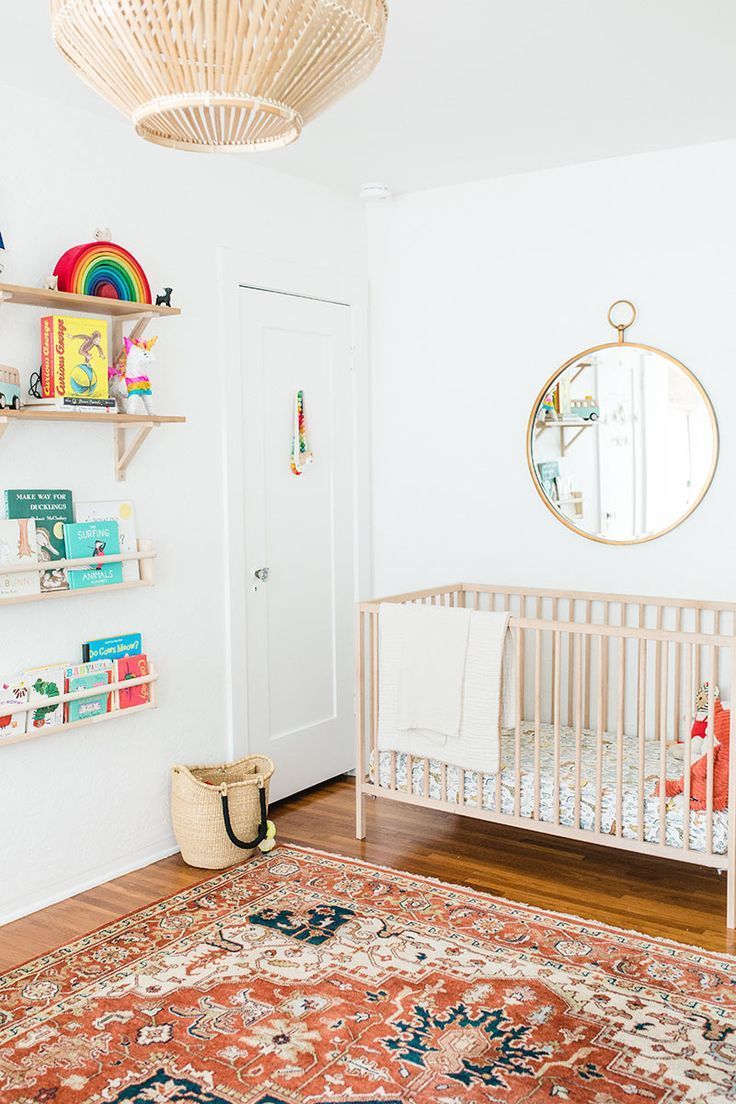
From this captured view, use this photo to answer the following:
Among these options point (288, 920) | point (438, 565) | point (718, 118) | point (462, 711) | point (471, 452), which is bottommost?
point (288, 920)

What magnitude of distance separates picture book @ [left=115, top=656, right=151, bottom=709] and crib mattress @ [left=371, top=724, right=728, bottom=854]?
2.67 ft

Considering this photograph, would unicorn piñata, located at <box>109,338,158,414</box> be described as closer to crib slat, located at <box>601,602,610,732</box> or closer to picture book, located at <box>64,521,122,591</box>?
picture book, located at <box>64,521,122,591</box>

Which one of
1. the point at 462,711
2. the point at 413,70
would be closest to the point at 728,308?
the point at 413,70

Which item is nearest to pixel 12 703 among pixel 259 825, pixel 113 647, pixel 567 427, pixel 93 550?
pixel 113 647

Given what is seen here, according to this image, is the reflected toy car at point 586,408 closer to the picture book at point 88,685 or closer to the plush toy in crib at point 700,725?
the plush toy in crib at point 700,725

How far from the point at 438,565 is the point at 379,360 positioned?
908 millimetres

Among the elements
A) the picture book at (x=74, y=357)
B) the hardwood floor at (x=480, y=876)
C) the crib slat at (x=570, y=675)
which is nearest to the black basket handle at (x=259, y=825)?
the hardwood floor at (x=480, y=876)

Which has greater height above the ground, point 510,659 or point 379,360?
point 379,360

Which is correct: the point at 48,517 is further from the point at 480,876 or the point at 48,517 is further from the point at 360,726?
the point at 480,876

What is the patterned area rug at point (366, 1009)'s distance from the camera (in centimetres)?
212

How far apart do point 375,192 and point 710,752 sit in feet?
8.09

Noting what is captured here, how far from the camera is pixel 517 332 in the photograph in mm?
3963

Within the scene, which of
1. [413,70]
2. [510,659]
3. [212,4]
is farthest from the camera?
[510,659]

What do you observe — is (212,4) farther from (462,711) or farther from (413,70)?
(462,711)
